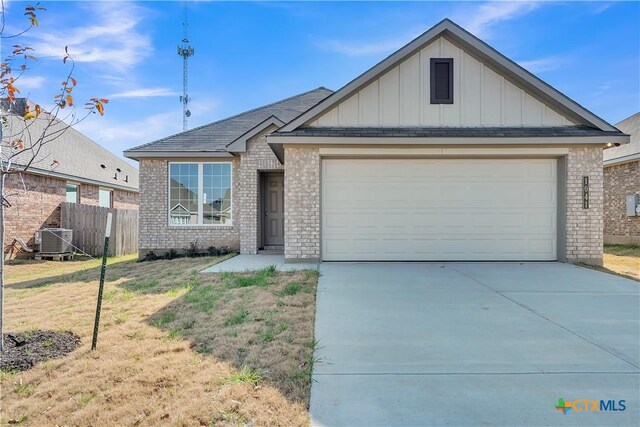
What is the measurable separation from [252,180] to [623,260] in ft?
38.8

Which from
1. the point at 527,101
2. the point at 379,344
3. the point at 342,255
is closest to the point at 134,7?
the point at 342,255

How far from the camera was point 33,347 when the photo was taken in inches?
163

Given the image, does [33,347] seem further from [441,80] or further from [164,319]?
[441,80]

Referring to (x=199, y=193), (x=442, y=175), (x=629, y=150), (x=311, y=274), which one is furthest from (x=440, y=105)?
(x=629, y=150)

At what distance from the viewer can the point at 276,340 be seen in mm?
4172

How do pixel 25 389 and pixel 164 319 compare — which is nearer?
pixel 25 389

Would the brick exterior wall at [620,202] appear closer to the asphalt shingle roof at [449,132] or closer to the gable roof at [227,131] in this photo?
the asphalt shingle roof at [449,132]

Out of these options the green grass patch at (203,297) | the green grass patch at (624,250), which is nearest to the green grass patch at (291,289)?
the green grass patch at (203,297)

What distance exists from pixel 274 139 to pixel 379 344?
5.94m

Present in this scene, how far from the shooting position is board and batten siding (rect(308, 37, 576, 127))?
9.27m

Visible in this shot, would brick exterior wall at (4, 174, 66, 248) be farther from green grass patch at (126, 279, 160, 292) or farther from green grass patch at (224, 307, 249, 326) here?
green grass patch at (224, 307, 249, 326)

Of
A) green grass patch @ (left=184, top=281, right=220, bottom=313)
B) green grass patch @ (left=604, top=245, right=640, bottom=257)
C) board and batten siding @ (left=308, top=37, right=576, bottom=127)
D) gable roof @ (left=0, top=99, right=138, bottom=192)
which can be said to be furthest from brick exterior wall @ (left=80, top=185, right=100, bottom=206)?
green grass patch @ (left=604, top=245, right=640, bottom=257)

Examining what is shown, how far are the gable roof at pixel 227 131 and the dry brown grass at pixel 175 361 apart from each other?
6522mm

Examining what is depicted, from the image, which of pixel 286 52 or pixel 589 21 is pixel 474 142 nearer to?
pixel 589 21
